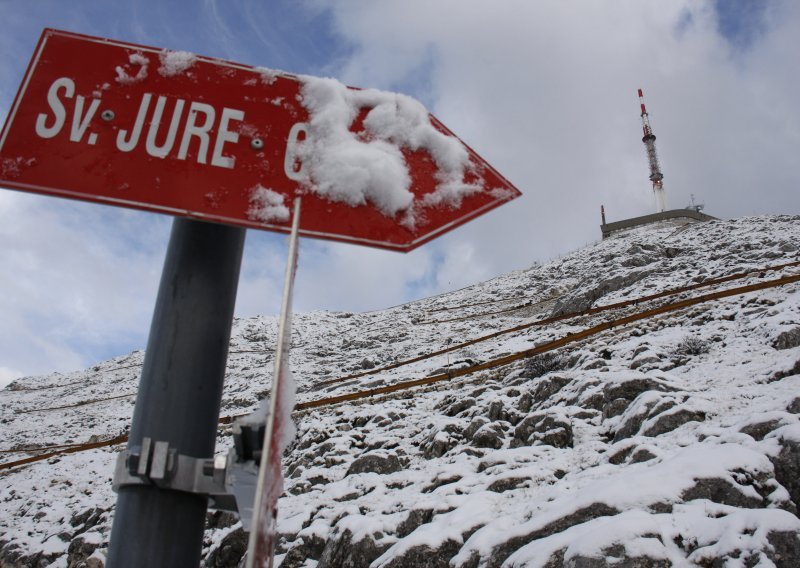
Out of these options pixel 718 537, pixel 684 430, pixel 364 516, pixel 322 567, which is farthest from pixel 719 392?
pixel 322 567

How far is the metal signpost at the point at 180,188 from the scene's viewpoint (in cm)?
160

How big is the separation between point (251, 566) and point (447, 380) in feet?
42.1

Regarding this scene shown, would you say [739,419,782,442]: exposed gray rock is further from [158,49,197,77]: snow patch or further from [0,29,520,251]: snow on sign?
[158,49,197,77]: snow patch

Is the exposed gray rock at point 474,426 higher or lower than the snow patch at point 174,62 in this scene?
lower

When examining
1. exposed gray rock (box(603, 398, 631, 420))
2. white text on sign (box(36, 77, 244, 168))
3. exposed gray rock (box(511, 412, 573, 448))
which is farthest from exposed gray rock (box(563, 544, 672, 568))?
exposed gray rock (box(603, 398, 631, 420))

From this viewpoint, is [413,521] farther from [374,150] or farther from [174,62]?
[174,62]

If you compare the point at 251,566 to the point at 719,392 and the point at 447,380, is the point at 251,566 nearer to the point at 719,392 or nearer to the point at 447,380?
the point at 719,392

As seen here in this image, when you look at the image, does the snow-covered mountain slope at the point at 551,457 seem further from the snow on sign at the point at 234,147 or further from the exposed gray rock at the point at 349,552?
the snow on sign at the point at 234,147

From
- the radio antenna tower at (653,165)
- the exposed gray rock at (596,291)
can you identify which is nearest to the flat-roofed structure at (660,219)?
the radio antenna tower at (653,165)

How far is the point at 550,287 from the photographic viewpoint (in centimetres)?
3291

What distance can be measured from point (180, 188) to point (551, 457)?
6645mm

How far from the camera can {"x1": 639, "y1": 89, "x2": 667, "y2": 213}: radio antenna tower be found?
4838 cm

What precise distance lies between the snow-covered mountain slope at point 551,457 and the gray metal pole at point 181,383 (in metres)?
3.43

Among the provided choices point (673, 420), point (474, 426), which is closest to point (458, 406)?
point (474, 426)
